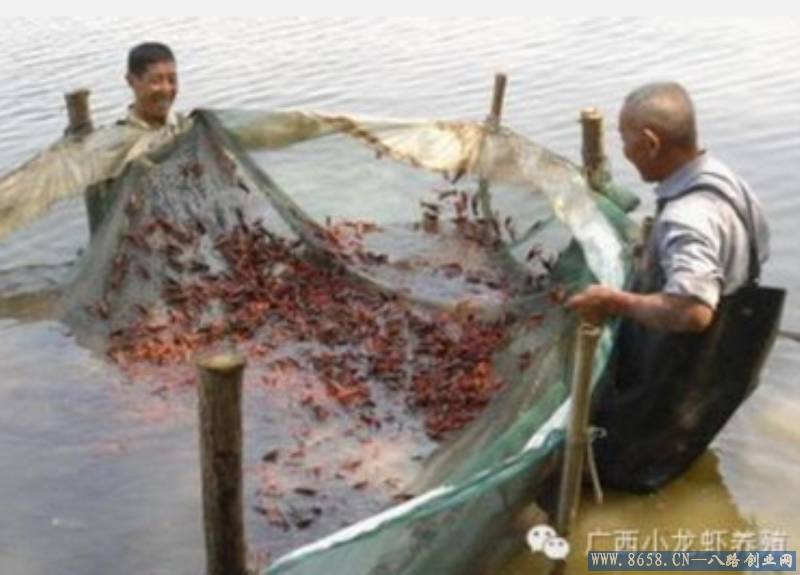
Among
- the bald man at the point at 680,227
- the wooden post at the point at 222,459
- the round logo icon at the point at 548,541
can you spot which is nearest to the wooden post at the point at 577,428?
the round logo icon at the point at 548,541

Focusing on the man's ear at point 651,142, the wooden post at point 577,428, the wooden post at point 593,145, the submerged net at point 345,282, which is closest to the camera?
the wooden post at point 577,428

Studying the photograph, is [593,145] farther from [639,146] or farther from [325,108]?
[325,108]

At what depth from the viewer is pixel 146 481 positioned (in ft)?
19.0

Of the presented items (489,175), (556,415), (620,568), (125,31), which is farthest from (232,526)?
(125,31)

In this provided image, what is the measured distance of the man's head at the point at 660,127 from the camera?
13.7 ft

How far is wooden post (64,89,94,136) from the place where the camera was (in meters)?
7.21

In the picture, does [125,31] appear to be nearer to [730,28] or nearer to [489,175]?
[730,28]

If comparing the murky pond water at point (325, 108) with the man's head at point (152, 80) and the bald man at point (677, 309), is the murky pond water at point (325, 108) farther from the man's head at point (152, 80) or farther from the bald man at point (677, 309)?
the man's head at point (152, 80)

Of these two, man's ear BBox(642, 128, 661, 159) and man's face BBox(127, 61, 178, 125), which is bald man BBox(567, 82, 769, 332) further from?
man's face BBox(127, 61, 178, 125)

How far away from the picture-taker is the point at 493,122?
6.82 meters

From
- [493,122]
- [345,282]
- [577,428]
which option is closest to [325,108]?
[345,282]

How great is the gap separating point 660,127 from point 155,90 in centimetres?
422

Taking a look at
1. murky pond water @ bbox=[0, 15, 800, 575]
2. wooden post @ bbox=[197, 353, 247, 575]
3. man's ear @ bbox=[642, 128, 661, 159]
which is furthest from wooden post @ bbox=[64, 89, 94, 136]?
man's ear @ bbox=[642, 128, 661, 159]

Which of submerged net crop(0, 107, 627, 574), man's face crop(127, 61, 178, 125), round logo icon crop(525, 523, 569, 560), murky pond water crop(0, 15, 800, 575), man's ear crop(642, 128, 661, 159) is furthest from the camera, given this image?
man's face crop(127, 61, 178, 125)
